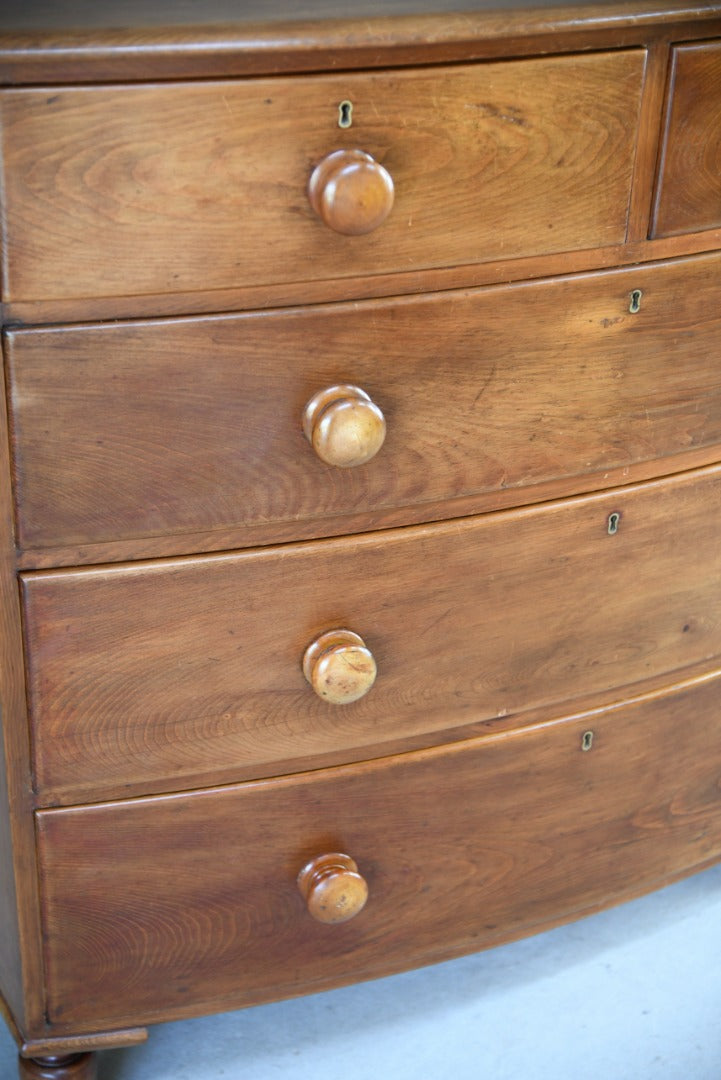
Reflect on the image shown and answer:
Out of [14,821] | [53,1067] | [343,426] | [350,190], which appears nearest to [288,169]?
[350,190]

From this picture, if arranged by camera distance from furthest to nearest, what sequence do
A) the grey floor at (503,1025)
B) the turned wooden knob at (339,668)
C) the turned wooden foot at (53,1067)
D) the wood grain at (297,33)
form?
A: the grey floor at (503,1025) < the turned wooden foot at (53,1067) < the turned wooden knob at (339,668) < the wood grain at (297,33)

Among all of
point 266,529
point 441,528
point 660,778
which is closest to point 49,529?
point 266,529

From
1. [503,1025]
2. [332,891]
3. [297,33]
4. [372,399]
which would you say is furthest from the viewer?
[503,1025]

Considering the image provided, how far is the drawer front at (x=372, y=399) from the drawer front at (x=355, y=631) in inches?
1.4

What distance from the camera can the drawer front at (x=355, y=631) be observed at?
1.02 meters

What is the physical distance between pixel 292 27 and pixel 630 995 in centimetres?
105

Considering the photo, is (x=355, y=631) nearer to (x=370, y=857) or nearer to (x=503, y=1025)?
(x=370, y=857)

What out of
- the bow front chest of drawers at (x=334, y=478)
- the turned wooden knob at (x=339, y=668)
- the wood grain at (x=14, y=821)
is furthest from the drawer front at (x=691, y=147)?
the wood grain at (x=14, y=821)

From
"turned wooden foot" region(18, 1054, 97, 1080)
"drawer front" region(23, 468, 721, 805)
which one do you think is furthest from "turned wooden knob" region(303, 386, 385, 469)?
"turned wooden foot" region(18, 1054, 97, 1080)

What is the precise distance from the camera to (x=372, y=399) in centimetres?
102

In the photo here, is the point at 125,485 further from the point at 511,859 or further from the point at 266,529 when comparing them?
the point at 511,859

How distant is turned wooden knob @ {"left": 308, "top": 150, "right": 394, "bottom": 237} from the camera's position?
905 millimetres

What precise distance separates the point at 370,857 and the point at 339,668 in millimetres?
237

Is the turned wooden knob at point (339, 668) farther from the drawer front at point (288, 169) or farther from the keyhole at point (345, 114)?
the keyhole at point (345, 114)
